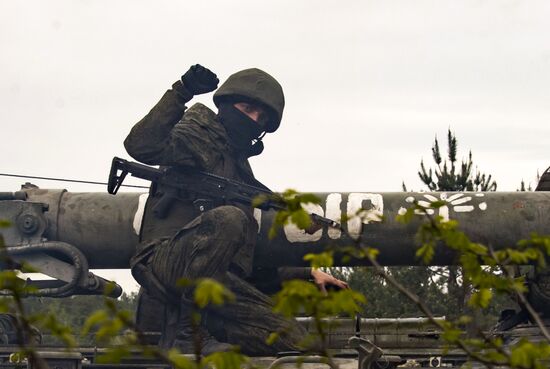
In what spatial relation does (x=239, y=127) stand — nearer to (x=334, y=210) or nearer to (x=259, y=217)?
(x=259, y=217)

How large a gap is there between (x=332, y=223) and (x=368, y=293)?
2234 centimetres

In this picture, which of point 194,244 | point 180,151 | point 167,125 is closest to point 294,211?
point 194,244

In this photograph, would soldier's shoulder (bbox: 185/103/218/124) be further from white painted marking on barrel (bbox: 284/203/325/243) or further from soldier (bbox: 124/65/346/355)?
white painted marking on barrel (bbox: 284/203/325/243)

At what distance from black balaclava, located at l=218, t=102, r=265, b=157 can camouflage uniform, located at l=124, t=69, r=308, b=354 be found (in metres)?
0.41

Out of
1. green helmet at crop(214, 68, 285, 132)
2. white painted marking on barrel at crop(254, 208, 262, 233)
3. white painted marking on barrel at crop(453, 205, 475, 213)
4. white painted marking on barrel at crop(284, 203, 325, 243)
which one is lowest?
white painted marking on barrel at crop(284, 203, 325, 243)

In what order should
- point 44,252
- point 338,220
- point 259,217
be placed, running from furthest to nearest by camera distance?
point 44,252, point 259,217, point 338,220

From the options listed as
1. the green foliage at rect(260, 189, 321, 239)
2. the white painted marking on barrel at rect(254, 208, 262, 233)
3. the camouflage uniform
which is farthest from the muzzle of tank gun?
the green foliage at rect(260, 189, 321, 239)

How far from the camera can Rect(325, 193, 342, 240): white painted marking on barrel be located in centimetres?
1571

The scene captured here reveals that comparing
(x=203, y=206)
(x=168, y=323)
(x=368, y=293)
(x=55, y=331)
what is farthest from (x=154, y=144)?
(x=368, y=293)

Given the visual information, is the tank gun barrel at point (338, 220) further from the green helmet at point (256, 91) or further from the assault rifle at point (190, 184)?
the green helmet at point (256, 91)

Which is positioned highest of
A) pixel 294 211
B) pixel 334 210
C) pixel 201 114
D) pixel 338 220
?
pixel 201 114

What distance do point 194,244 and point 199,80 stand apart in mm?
1751

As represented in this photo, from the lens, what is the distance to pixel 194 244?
1448cm

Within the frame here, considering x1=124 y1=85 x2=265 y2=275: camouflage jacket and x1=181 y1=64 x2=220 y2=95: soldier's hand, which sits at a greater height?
x1=181 y1=64 x2=220 y2=95: soldier's hand
